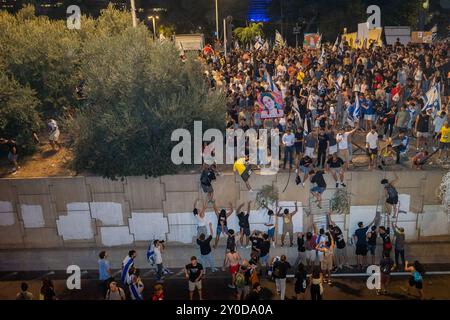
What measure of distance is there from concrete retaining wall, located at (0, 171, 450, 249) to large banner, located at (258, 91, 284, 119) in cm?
303

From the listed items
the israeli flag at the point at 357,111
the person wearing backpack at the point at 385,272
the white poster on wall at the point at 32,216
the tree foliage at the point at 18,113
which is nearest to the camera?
the person wearing backpack at the point at 385,272

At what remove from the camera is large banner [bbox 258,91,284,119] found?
15.5 meters

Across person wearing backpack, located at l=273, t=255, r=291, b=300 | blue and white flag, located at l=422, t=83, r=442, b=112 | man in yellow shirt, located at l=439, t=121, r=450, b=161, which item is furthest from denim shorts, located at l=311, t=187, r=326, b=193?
blue and white flag, located at l=422, t=83, r=442, b=112

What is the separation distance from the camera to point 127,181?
13.6 metres

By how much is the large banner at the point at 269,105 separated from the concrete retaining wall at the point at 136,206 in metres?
3.03

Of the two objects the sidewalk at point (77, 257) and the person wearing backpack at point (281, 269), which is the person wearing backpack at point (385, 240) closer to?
the person wearing backpack at point (281, 269)

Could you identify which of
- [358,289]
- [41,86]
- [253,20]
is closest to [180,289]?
[358,289]

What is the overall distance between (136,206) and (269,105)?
5.67 m

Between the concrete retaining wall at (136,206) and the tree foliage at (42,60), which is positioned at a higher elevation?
the tree foliage at (42,60)

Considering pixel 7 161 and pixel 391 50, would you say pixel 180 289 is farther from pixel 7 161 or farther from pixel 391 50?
pixel 391 50

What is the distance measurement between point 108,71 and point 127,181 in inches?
145

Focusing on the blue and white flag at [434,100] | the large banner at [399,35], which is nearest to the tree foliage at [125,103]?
the blue and white flag at [434,100]

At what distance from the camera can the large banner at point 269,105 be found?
51.0 ft

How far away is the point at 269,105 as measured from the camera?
1557 cm
